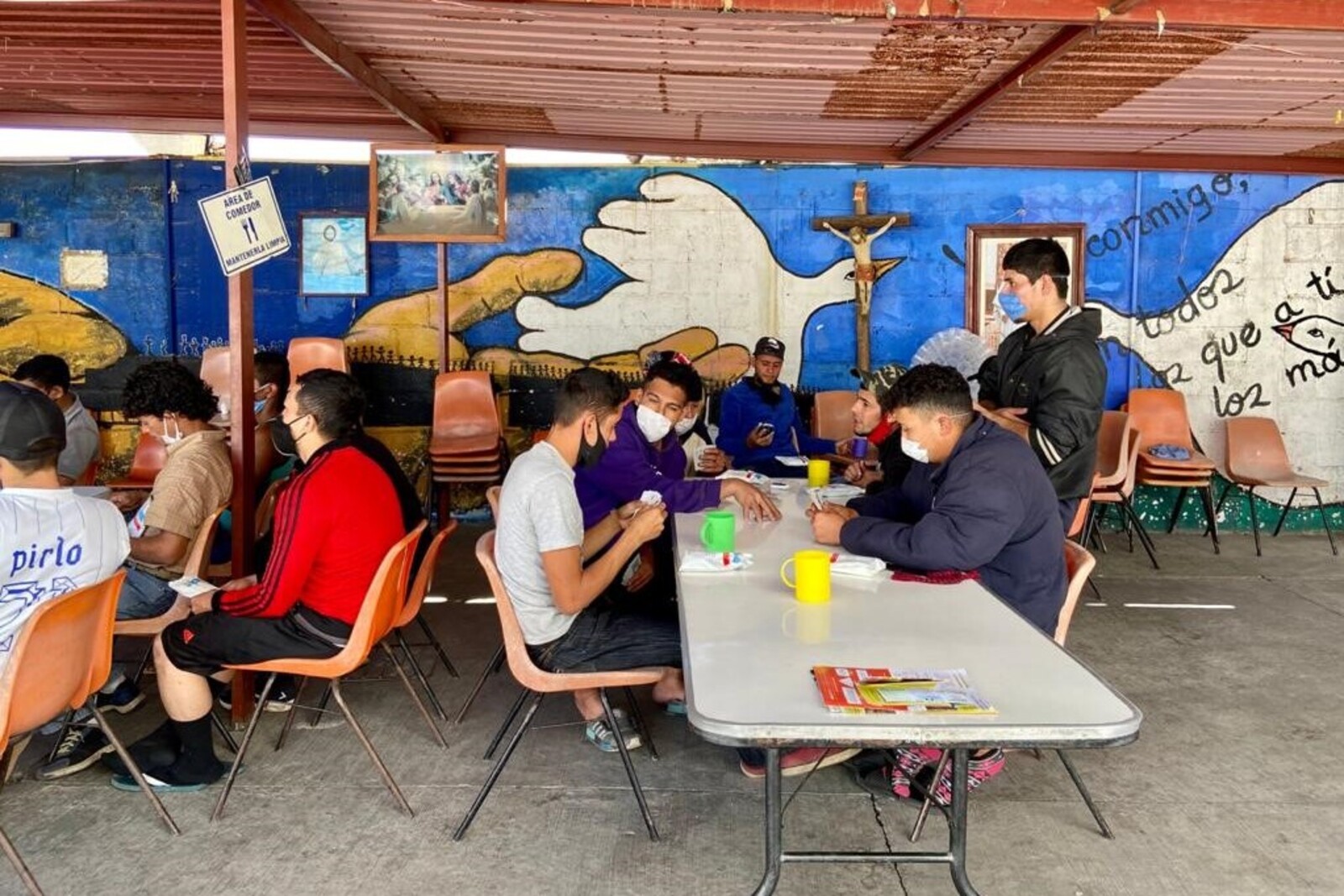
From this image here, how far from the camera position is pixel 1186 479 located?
6973 millimetres

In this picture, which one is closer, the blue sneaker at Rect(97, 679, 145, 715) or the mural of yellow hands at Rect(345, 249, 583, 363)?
the blue sneaker at Rect(97, 679, 145, 715)

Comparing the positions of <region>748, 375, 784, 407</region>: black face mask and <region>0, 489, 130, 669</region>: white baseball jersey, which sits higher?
<region>748, 375, 784, 407</region>: black face mask

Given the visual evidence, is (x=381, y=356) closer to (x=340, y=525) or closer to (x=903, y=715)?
(x=340, y=525)

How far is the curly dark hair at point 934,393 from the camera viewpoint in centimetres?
306

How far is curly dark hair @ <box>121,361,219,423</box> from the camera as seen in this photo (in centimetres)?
375

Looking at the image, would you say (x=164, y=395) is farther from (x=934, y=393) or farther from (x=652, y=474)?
(x=934, y=393)

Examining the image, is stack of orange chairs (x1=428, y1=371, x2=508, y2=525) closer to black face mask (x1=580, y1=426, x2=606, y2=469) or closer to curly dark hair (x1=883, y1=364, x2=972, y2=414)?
black face mask (x1=580, y1=426, x2=606, y2=469)

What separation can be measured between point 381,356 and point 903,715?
6399 mm

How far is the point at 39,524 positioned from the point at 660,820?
1887 millimetres

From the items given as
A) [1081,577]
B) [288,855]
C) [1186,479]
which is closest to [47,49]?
[288,855]

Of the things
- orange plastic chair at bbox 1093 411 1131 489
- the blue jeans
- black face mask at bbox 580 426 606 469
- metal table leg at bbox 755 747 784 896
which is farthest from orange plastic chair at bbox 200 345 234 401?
metal table leg at bbox 755 747 784 896

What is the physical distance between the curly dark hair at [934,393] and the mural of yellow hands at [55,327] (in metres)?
6.41

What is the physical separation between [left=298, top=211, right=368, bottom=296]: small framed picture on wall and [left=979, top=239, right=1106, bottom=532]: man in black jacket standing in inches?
200

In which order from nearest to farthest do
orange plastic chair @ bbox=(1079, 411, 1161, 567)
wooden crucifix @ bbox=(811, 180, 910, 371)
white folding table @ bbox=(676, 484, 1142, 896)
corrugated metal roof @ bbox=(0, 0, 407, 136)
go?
white folding table @ bbox=(676, 484, 1142, 896) < corrugated metal roof @ bbox=(0, 0, 407, 136) < orange plastic chair @ bbox=(1079, 411, 1161, 567) < wooden crucifix @ bbox=(811, 180, 910, 371)
